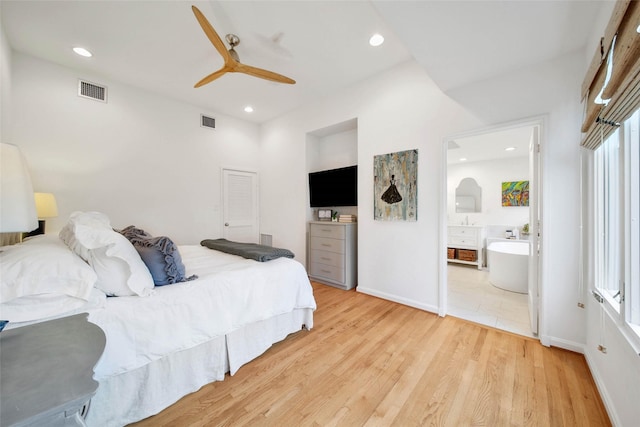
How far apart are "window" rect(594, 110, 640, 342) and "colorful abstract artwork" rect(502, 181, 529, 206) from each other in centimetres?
398

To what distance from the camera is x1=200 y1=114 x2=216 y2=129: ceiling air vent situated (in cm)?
407

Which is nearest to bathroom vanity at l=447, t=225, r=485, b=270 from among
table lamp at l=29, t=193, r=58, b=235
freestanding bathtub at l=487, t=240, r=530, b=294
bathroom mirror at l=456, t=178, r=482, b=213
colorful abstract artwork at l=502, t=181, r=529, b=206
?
bathroom mirror at l=456, t=178, r=482, b=213

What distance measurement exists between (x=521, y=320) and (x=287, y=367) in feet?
8.08

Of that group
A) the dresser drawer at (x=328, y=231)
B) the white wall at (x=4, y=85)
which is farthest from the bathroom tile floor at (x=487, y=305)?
the white wall at (x=4, y=85)

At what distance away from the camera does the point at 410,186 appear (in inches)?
112

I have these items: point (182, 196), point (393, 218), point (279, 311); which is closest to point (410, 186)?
point (393, 218)

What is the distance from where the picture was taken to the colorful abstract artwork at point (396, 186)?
2830 millimetres

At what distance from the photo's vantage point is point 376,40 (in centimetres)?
247

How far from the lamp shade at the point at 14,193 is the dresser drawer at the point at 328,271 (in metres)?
3.08

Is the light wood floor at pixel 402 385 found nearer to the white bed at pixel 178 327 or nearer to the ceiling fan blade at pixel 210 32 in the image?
the white bed at pixel 178 327

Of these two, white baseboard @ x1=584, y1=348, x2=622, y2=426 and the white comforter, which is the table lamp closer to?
the white comforter

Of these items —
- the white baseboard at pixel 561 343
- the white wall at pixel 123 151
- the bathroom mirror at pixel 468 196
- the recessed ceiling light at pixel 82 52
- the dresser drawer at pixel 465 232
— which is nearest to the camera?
the white baseboard at pixel 561 343

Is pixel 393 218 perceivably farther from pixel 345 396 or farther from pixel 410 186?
pixel 345 396

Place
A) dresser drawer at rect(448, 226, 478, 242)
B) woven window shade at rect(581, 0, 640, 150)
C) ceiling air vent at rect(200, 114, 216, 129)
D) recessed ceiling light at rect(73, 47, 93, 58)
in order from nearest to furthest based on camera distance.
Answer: woven window shade at rect(581, 0, 640, 150)
recessed ceiling light at rect(73, 47, 93, 58)
ceiling air vent at rect(200, 114, 216, 129)
dresser drawer at rect(448, 226, 478, 242)
